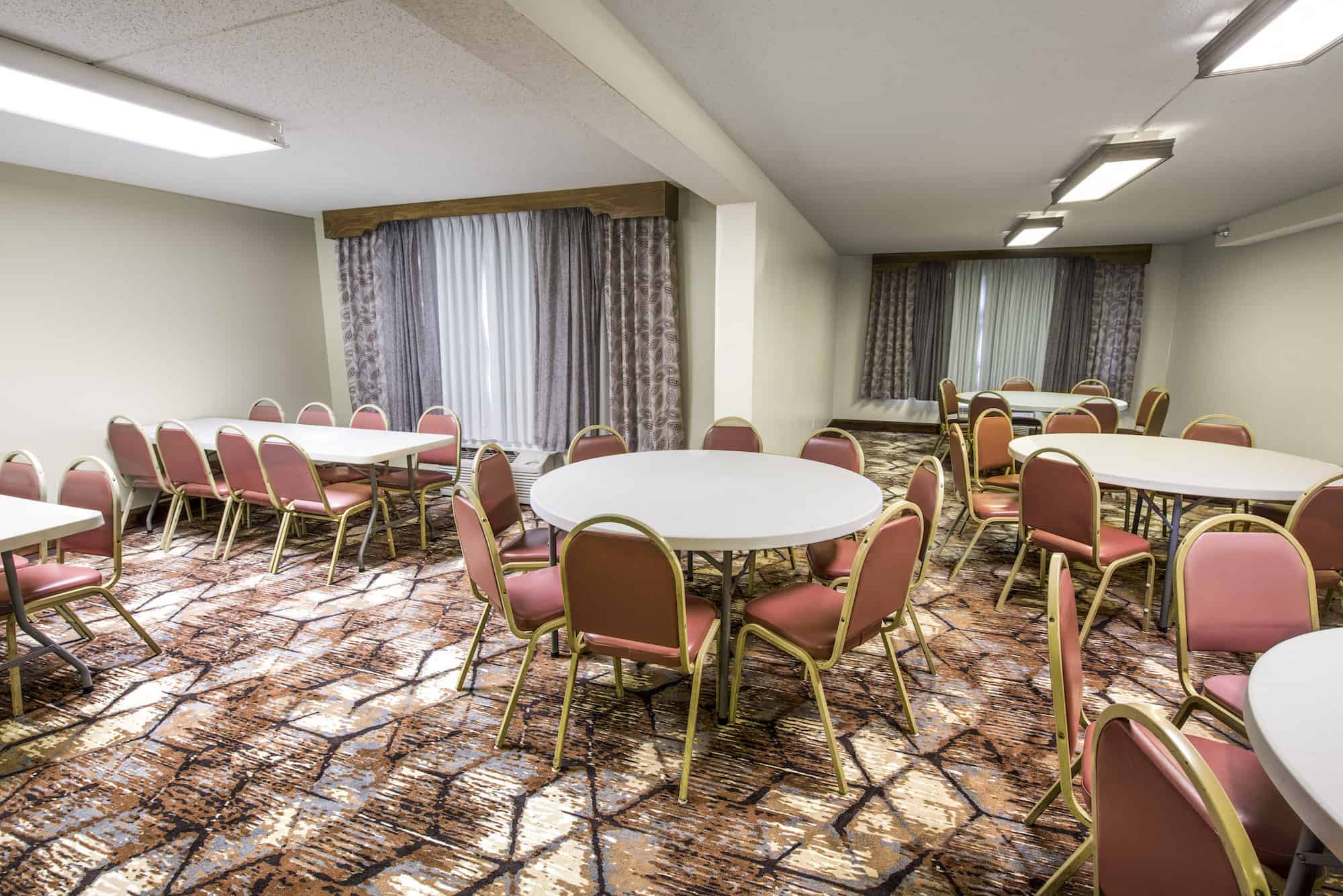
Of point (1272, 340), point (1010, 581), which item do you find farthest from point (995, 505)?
point (1272, 340)

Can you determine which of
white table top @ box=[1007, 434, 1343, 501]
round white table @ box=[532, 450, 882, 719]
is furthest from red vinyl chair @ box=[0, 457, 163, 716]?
white table top @ box=[1007, 434, 1343, 501]

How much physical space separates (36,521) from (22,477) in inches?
26.9

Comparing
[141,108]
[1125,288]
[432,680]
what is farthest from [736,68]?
[1125,288]

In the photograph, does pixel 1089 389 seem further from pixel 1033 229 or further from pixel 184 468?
pixel 184 468

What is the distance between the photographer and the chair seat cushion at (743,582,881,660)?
1.78 meters

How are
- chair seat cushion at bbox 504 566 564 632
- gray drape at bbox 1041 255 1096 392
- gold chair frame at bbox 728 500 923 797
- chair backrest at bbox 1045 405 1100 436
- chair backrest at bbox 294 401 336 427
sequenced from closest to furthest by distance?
gold chair frame at bbox 728 500 923 797 < chair seat cushion at bbox 504 566 564 632 < chair backrest at bbox 1045 405 1100 436 < chair backrest at bbox 294 401 336 427 < gray drape at bbox 1041 255 1096 392

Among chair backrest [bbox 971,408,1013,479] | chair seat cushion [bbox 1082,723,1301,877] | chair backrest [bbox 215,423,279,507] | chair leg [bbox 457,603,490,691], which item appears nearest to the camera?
chair seat cushion [bbox 1082,723,1301,877]

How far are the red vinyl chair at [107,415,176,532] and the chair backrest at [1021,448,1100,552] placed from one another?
466 centimetres

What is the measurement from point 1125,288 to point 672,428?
5979 millimetres

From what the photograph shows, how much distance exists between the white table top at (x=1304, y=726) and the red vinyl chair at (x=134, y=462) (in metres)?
4.81

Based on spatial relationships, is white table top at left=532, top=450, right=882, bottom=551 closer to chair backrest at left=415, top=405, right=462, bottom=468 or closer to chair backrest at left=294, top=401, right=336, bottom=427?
A: chair backrest at left=415, top=405, right=462, bottom=468

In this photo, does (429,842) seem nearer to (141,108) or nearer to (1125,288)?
(141,108)

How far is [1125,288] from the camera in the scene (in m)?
7.06

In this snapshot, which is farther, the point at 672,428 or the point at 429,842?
the point at 672,428
